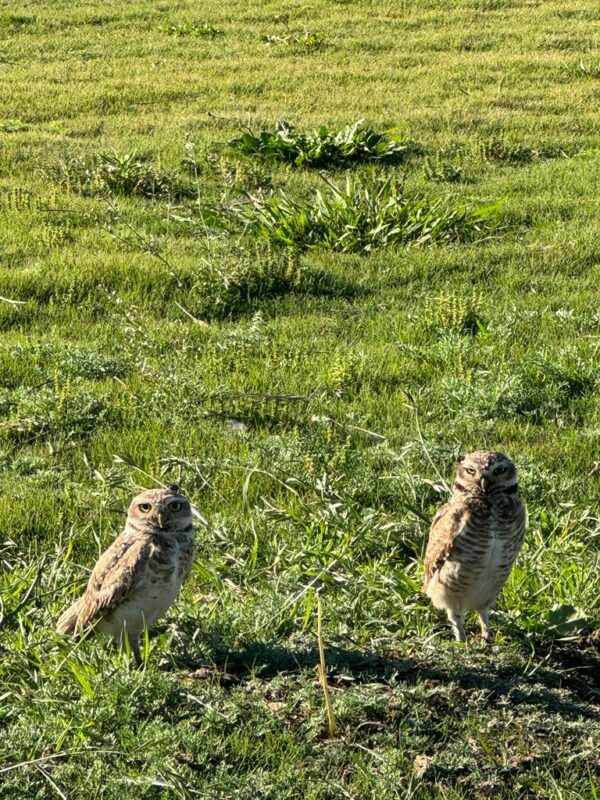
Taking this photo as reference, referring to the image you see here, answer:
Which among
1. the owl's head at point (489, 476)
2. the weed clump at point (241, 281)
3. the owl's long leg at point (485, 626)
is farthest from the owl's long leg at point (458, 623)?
the weed clump at point (241, 281)

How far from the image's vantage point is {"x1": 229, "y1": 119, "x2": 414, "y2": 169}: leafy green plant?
13.8m

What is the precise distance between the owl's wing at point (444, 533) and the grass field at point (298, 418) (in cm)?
38

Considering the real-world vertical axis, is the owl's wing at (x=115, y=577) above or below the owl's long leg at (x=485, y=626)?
above

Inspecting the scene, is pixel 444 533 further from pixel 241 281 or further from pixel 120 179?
pixel 120 179

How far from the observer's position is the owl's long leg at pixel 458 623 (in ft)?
17.9

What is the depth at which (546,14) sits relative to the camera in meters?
21.4

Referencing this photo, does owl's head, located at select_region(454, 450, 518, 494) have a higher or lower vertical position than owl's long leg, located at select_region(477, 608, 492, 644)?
higher

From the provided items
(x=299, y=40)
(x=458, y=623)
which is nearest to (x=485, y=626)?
(x=458, y=623)

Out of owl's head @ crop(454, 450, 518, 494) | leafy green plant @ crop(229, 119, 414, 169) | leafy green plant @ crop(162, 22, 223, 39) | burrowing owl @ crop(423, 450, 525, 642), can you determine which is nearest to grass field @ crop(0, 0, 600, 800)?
leafy green plant @ crop(229, 119, 414, 169)

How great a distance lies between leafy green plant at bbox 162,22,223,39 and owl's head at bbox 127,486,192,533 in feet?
54.8

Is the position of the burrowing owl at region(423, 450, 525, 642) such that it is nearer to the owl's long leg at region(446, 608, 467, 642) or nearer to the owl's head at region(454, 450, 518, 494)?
the owl's head at region(454, 450, 518, 494)

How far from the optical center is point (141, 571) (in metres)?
5.00

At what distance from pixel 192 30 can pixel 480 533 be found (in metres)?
17.1

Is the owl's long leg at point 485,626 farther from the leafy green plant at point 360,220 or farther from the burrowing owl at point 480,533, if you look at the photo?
the leafy green plant at point 360,220
